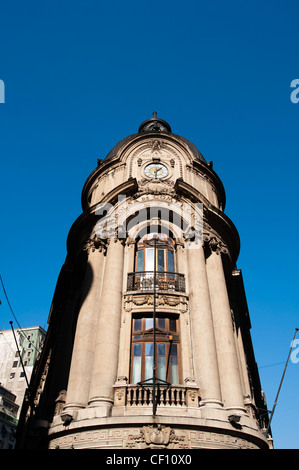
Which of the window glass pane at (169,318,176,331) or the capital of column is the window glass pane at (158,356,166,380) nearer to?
the window glass pane at (169,318,176,331)

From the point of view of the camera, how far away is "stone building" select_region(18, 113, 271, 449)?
15.3 metres

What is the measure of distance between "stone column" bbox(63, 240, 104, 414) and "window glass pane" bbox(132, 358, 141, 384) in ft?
6.38

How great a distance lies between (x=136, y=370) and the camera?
17.2 m

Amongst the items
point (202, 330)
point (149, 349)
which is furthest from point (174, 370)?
point (202, 330)

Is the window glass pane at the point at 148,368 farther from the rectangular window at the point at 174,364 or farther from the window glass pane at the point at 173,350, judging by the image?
the window glass pane at the point at 173,350

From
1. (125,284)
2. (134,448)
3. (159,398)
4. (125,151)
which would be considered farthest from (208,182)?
(134,448)

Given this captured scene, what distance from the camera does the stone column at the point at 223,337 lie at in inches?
671

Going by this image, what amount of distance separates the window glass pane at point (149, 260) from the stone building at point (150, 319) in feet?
0.18

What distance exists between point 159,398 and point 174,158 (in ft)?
50.4

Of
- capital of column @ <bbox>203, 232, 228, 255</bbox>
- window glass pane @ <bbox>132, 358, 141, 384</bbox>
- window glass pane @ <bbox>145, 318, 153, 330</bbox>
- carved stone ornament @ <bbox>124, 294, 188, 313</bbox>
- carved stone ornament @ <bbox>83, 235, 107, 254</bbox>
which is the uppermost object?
capital of column @ <bbox>203, 232, 228, 255</bbox>

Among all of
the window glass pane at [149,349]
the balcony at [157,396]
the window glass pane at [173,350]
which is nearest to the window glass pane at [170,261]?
the window glass pane at [173,350]

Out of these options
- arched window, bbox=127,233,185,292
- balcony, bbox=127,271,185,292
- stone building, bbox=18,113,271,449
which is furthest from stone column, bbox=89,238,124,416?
arched window, bbox=127,233,185,292

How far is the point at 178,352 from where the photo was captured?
1781 cm
